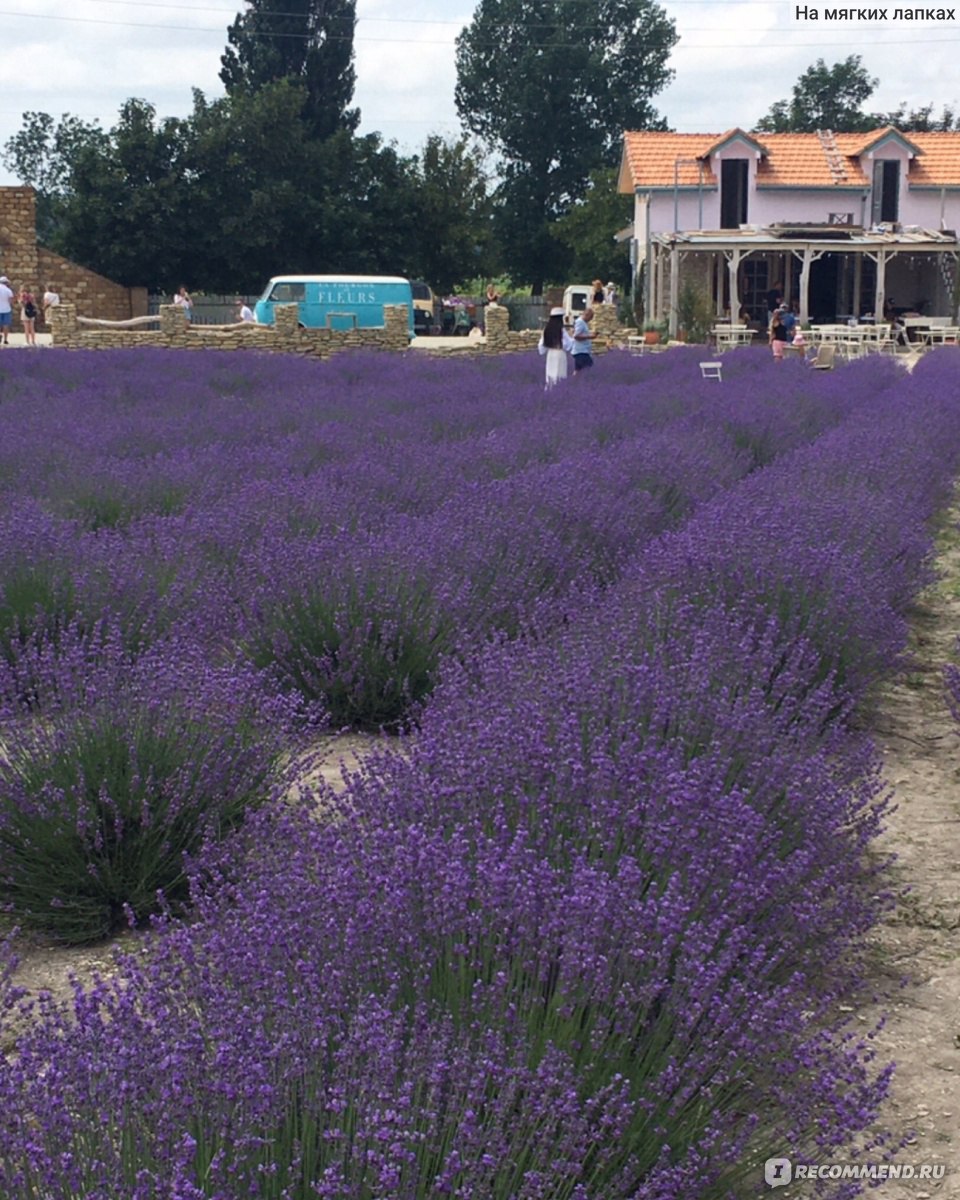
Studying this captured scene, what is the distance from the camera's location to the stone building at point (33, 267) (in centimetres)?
3553

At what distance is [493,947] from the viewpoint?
2.39 metres

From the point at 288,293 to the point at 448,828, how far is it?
29.3 metres

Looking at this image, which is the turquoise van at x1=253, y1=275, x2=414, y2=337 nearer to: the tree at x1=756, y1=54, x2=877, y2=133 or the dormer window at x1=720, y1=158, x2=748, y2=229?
the dormer window at x1=720, y1=158, x2=748, y2=229

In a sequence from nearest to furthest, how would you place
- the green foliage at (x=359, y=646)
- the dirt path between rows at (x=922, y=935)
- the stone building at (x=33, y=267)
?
the dirt path between rows at (x=922, y=935) → the green foliage at (x=359, y=646) → the stone building at (x=33, y=267)

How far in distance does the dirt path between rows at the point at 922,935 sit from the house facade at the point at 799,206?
29954 millimetres

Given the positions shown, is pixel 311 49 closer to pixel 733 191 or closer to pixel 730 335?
pixel 733 191

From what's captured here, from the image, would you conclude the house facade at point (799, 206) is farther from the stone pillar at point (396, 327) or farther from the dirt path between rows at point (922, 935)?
the dirt path between rows at point (922, 935)

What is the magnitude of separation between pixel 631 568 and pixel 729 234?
95.8 feet

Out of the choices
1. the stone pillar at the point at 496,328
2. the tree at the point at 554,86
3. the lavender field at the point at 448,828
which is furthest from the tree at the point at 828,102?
the lavender field at the point at 448,828

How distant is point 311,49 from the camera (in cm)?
4481

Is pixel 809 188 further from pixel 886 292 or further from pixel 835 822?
pixel 835 822

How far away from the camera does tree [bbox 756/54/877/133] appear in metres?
57.6

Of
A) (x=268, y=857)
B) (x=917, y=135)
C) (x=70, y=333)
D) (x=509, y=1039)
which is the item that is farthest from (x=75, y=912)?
(x=917, y=135)

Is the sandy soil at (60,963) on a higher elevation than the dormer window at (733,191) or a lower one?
lower
